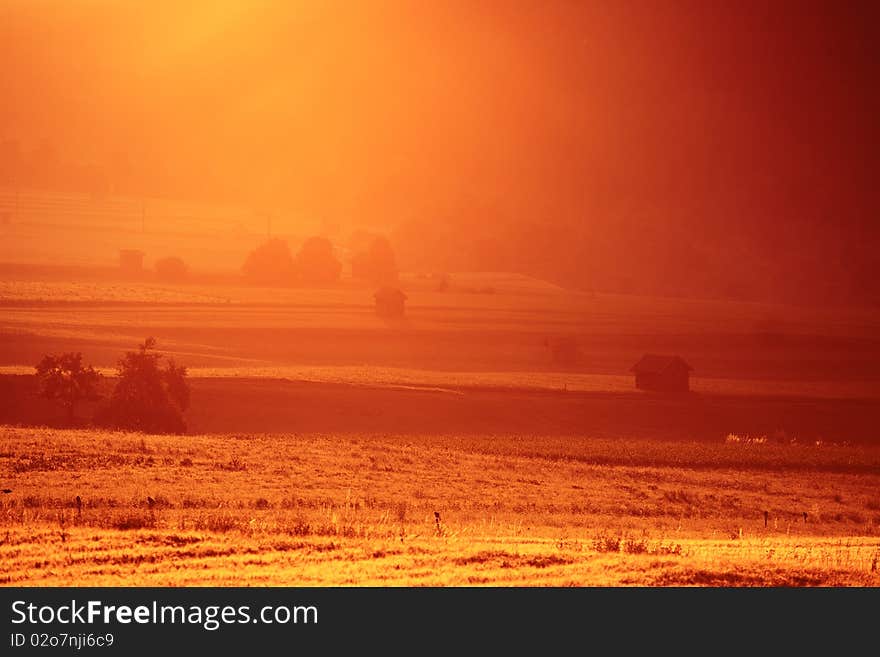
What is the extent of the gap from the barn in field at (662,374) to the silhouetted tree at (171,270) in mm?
49022

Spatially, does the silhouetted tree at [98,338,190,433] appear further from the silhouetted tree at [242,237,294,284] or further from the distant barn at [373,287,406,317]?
the silhouetted tree at [242,237,294,284]

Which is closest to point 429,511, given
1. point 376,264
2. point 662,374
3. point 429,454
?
point 429,454

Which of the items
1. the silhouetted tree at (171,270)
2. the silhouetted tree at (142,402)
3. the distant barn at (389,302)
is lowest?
the silhouetted tree at (142,402)

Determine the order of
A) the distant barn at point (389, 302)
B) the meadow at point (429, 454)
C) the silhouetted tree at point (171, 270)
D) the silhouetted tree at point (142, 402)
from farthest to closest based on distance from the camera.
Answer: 1. the silhouetted tree at point (171, 270)
2. the distant barn at point (389, 302)
3. the silhouetted tree at point (142, 402)
4. the meadow at point (429, 454)

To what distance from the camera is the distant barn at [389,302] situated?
7950cm

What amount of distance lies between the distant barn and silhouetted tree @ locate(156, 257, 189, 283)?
2083cm

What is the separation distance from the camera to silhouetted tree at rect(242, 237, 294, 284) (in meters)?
96.3

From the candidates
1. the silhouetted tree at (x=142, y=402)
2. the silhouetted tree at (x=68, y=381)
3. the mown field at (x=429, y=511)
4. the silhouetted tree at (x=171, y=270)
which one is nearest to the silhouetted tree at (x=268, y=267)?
the silhouetted tree at (x=171, y=270)

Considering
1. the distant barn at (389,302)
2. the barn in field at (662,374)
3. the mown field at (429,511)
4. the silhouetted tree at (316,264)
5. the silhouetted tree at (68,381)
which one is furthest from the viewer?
the silhouetted tree at (316,264)

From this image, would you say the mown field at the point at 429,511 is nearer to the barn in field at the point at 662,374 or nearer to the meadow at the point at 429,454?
the meadow at the point at 429,454

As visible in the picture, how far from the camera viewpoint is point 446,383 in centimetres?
5288

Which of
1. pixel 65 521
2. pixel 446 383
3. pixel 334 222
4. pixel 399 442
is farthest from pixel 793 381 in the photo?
pixel 334 222

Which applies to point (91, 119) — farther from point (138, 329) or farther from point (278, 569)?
point (278, 569)

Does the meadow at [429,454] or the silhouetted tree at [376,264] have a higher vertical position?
the silhouetted tree at [376,264]
